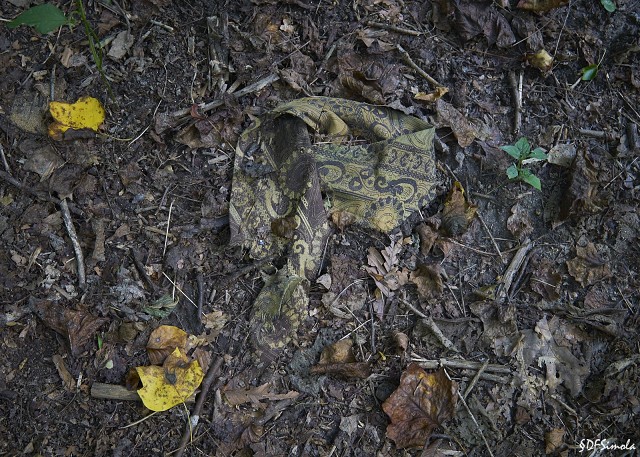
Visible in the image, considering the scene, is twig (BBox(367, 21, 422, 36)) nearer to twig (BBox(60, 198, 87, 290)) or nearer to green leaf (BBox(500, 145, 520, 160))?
green leaf (BBox(500, 145, 520, 160))

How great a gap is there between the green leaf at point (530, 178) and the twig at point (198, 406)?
2.12 metres

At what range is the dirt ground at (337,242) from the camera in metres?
2.78

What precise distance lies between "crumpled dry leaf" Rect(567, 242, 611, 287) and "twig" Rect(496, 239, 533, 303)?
278 millimetres

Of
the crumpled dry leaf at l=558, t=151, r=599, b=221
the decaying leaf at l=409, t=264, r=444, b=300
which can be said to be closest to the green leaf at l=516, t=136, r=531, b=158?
the crumpled dry leaf at l=558, t=151, r=599, b=221

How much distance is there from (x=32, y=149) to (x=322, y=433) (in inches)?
93.8

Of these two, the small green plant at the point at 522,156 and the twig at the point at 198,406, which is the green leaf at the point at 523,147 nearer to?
the small green plant at the point at 522,156

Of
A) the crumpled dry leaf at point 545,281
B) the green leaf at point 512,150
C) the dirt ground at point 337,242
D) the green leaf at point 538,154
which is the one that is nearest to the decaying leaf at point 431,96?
the dirt ground at point 337,242

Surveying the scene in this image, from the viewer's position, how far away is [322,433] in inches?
109

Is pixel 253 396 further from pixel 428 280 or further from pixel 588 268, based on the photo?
pixel 588 268

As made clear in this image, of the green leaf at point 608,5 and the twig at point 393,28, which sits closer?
the twig at point 393,28

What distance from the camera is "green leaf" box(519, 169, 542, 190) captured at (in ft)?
10.1

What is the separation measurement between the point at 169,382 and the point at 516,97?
9.22ft

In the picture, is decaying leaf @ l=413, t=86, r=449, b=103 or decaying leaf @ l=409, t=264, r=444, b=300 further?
decaying leaf @ l=413, t=86, r=449, b=103

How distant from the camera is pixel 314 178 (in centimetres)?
303
